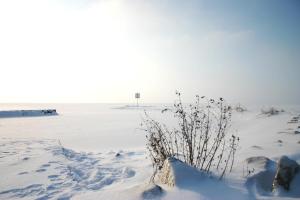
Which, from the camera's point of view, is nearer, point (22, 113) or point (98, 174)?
point (98, 174)

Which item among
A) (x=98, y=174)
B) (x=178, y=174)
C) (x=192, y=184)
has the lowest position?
(x=98, y=174)

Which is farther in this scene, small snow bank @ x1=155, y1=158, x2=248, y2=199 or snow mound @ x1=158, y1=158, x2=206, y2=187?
snow mound @ x1=158, y1=158, x2=206, y2=187

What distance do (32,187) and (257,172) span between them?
11.8ft

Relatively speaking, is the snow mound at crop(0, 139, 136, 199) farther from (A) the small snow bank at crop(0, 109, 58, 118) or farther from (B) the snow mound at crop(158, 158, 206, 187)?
(A) the small snow bank at crop(0, 109, 58, 118)

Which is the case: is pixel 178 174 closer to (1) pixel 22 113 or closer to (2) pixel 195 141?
(2) pixel 195 141

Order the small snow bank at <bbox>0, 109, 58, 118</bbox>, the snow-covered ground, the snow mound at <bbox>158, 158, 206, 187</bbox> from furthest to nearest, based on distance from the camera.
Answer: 1. the small snow bank at <bbox>0, 109, 58, 118</bbox>
2. the snow mound at <bbox>158, 158, 206, 187</bbox>
3. the snow-covered ground

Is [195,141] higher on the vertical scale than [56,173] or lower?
higher

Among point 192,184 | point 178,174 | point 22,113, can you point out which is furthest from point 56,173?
point 22,113

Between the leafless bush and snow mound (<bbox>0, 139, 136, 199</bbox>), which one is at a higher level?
the leafless bush

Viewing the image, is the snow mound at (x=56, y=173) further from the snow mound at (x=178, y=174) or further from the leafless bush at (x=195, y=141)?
the snow mound at (x=178, y=174)

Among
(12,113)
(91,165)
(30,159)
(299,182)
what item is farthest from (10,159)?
(12,113)

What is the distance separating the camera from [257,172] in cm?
384

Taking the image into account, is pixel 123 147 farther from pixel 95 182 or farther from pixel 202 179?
pixel 202 179

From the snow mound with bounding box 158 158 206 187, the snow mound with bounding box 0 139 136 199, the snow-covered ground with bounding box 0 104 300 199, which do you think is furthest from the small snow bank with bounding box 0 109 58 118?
the snow mound with bounding box 158 158 206 187
